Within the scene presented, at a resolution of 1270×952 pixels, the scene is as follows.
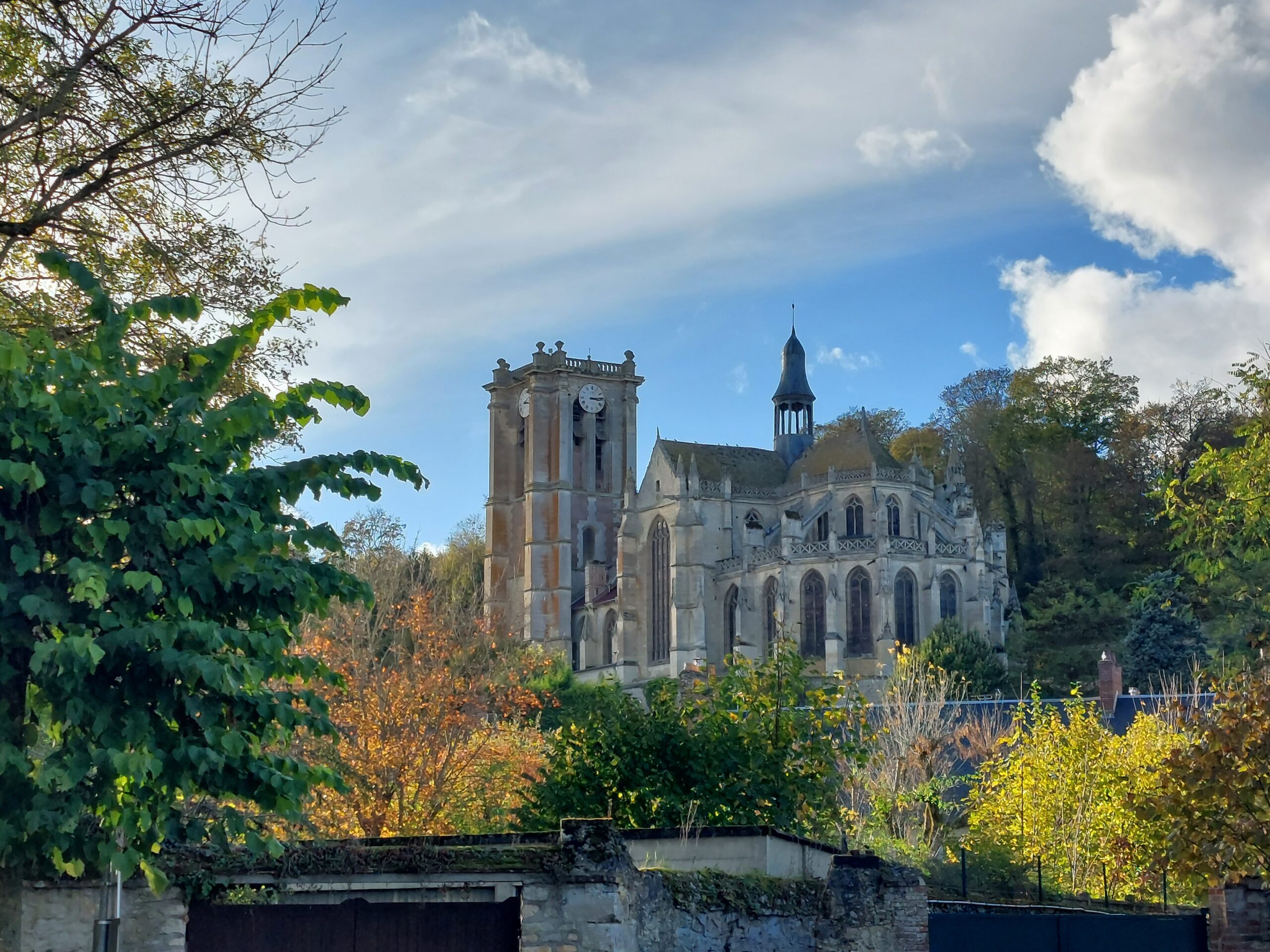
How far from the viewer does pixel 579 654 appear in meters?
88.4

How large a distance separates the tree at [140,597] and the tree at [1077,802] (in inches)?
617

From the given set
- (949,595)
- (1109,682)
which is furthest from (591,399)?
(1109,682)

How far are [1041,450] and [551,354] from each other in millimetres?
29061

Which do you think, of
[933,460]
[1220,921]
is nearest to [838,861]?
[1220,921]

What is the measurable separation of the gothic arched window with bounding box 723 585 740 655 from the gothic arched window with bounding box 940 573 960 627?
941 cm

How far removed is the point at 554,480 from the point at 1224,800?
75.7m

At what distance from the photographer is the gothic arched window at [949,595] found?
72062 millimetres

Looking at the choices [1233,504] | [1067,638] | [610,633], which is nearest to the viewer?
[1233,504]

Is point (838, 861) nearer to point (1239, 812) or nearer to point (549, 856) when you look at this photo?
point (549, 856)

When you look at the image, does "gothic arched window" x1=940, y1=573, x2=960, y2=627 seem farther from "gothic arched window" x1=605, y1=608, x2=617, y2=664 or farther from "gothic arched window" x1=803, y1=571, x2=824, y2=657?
"gothic arched window" x1=605, y1=608, x2=617, y2=664

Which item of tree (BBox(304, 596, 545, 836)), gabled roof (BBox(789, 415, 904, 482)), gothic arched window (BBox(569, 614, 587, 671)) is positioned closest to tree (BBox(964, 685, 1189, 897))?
tree (BBox(304, 596, 545, 836))

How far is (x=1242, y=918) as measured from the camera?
57.8 feet

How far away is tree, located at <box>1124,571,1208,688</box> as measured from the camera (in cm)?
6322

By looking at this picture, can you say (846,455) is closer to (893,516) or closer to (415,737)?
(893,516)
